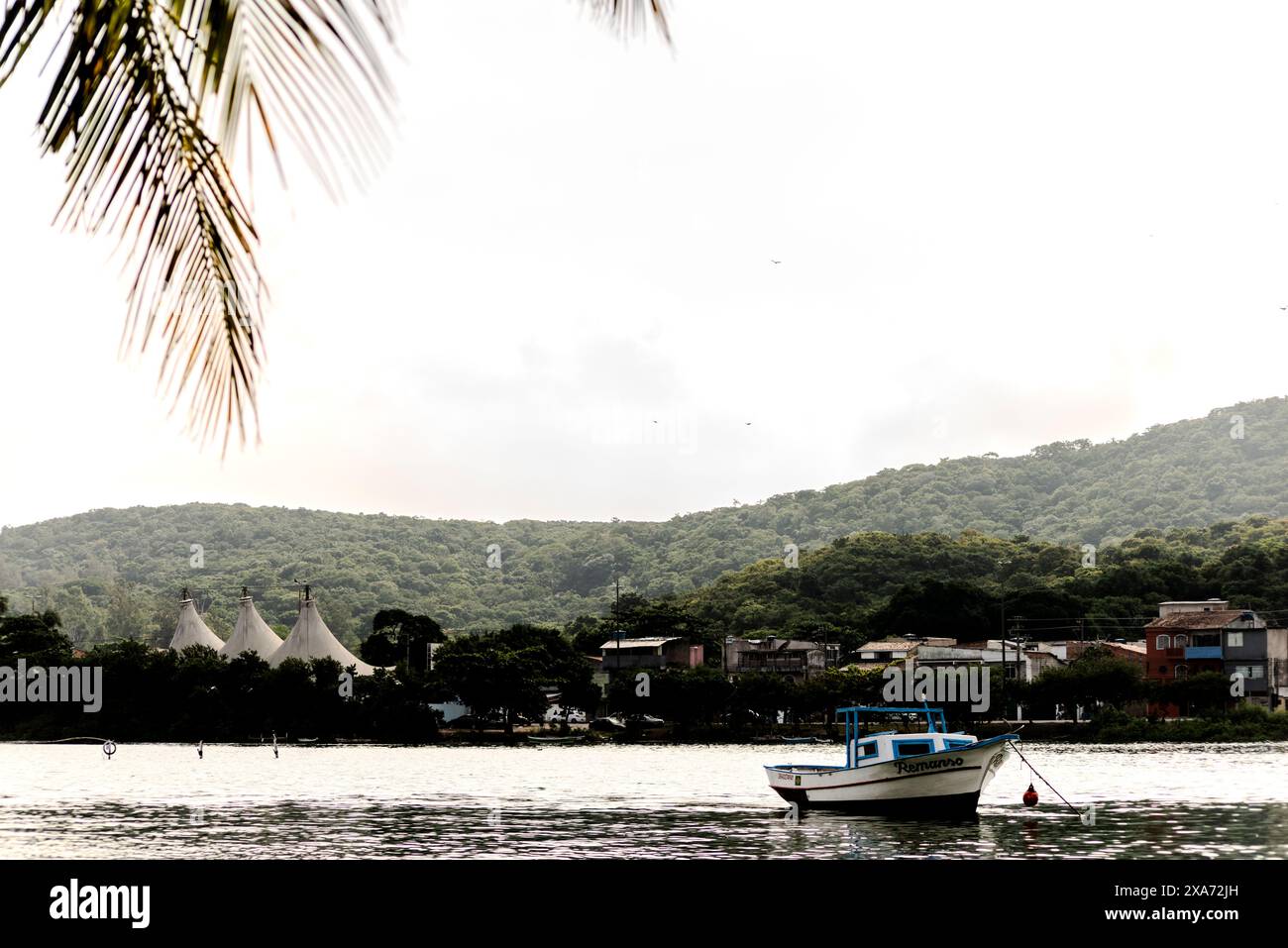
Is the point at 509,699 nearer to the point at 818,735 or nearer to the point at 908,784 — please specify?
the point at 818,735

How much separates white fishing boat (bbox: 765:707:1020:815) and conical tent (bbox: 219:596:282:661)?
68.1 metres

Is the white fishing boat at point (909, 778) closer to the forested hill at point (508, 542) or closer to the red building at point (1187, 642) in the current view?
the red building at point (1187, 642)

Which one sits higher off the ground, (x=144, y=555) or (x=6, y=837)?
(x=144, y=555)

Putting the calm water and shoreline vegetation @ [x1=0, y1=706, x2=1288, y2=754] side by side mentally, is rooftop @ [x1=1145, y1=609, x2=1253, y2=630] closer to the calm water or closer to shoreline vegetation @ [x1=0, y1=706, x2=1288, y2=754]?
shoreline vegetation @ [x1=0, y1=706, x2=1288, y2=754]

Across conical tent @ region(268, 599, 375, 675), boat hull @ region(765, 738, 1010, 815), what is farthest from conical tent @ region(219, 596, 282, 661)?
boat hull @ region(765, 738, 1010, 815)

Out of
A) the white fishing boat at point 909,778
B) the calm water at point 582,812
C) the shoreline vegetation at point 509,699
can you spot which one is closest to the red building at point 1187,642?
the shoreline vegetation at point 509,699

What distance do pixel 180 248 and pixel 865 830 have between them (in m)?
38.6

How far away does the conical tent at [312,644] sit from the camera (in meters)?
99.9

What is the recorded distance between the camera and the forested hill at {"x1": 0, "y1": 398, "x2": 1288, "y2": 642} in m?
164
